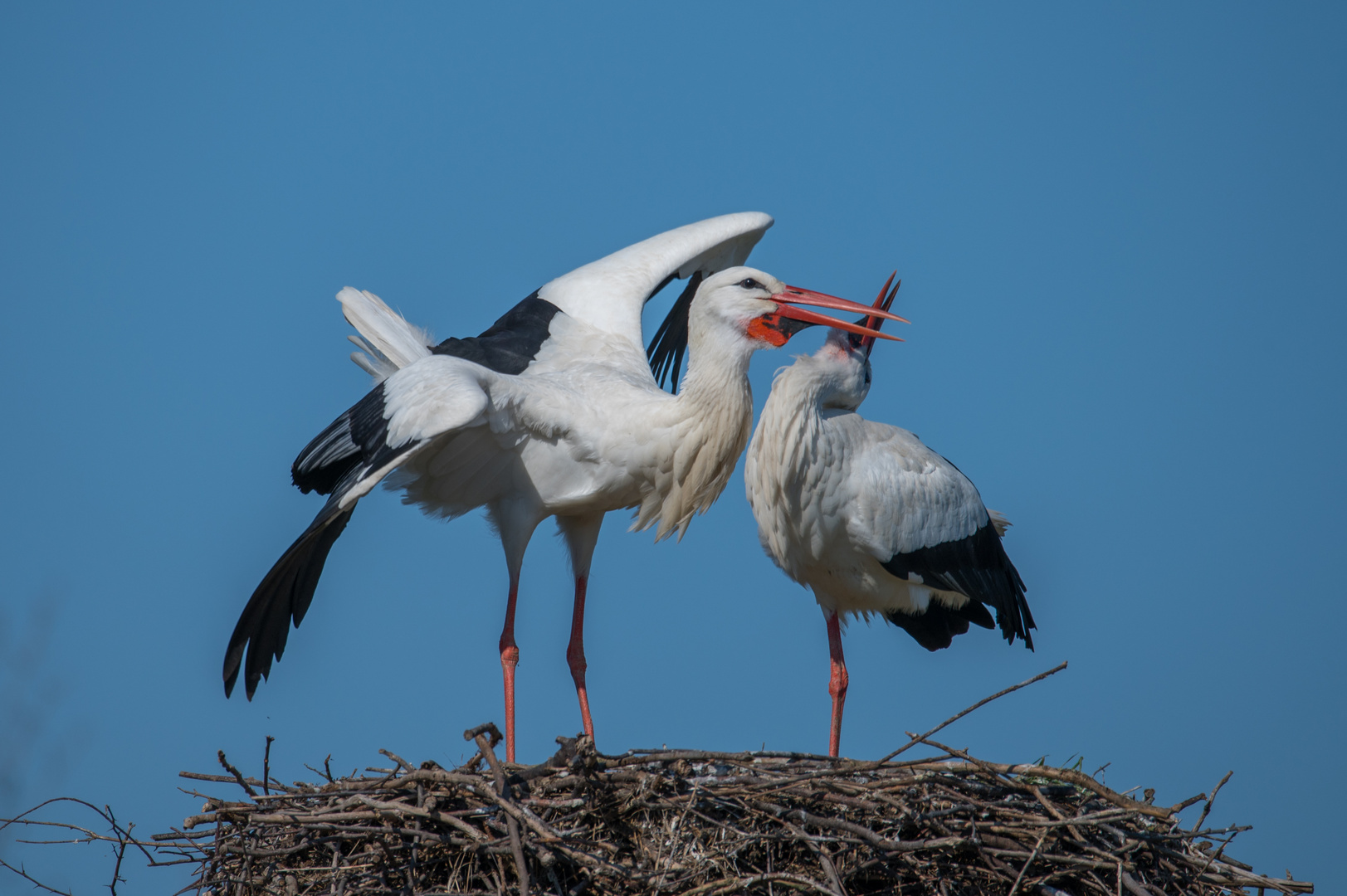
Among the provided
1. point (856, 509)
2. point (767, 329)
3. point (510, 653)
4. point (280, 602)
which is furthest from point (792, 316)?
point (280, 602)

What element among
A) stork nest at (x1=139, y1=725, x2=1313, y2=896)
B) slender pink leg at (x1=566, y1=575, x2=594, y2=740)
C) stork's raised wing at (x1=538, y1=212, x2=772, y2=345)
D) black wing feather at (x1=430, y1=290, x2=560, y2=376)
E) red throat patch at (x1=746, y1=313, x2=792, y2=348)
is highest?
stork's raised wing at (x1=538, y1=212, x2=772, y2=345)

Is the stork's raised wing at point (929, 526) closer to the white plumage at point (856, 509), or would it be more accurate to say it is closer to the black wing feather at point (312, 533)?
the white plumage at point (856, 509)

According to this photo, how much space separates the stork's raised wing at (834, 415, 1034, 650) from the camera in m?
6.08

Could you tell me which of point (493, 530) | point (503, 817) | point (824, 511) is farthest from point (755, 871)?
point (493, 530)

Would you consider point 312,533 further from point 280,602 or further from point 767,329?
point 767,329

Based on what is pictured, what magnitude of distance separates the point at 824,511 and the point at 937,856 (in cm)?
179

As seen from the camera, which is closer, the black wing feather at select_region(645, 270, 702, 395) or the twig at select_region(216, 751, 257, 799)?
the twig at select_region(216, 751, 257, 799)

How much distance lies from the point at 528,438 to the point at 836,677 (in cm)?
193

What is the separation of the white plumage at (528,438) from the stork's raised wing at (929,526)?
1.98ft

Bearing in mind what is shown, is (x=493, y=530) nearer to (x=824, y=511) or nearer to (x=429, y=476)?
(x=429, y=476)

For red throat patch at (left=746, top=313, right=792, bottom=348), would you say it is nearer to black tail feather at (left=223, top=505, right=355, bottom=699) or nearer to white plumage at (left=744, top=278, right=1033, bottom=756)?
white plumage at (left=744, top=278, right=1033, bottom=756)

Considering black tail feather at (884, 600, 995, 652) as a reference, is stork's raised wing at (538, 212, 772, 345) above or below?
above

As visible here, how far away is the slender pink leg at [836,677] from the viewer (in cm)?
653

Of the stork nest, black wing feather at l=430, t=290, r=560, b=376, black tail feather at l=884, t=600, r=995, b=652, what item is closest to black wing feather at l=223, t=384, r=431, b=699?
the stork nest
